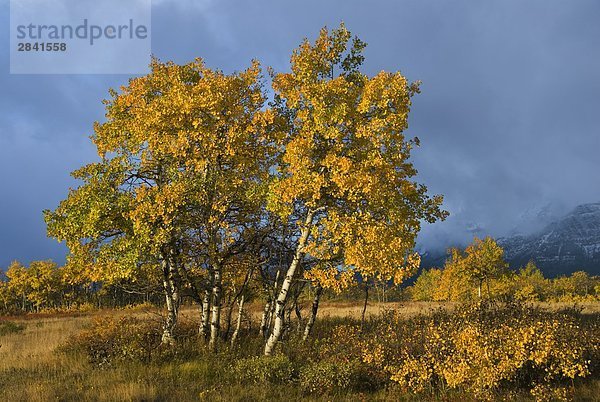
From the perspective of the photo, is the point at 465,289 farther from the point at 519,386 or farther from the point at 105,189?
the point at 105,189

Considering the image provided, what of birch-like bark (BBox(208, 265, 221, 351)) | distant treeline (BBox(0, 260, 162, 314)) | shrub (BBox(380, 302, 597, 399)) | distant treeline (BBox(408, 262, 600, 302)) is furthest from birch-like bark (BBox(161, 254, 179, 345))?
distant treeline (BBox(0, 260, 162, 314))

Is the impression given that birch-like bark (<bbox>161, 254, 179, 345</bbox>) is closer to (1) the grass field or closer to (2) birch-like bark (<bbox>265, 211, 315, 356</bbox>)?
(1) the grass field

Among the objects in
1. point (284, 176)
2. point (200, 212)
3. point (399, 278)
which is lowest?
point (399, 278)

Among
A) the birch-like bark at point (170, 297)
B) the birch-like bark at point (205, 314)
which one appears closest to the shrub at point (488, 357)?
the birch-like bark at point (205, 314)

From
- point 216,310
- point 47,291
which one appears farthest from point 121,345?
point 47,291

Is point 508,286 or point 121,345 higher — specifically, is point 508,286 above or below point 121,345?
below

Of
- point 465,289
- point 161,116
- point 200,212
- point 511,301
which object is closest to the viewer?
point 161,116

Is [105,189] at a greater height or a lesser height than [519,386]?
greater

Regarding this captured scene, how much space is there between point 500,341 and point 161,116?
42.9 feet

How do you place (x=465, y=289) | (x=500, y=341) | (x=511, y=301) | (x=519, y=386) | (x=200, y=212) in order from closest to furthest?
(x=500, y=341) → (x=519, y=386) → (x=200, y=212) → (x=511, y=301) → (x=465, y=289)

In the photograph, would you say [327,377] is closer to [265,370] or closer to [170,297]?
[265,370]

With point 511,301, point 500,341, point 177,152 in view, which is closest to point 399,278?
point 500,341

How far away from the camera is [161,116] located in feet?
46.0

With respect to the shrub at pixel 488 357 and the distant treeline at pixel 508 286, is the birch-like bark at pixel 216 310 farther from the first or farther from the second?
the distant treeline at pixel 508 286
